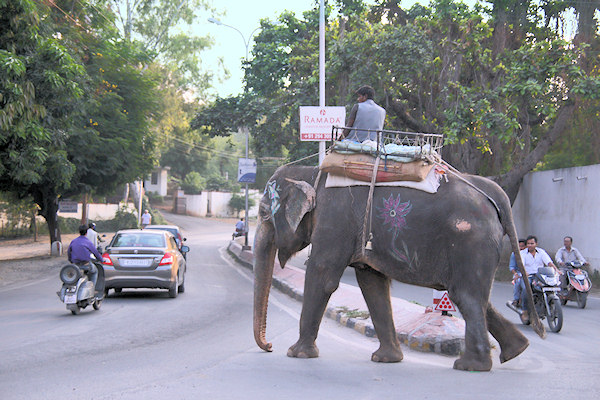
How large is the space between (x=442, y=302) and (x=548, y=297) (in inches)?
117

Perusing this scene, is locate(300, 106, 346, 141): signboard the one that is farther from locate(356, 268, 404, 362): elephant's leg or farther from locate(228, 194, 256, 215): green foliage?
locate(228, 194, 256, 215): green foliage

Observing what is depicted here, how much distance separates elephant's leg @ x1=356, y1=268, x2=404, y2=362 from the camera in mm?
8055

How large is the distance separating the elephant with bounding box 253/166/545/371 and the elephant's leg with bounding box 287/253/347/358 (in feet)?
0.03

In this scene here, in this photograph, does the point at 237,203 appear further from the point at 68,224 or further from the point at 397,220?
the point at 397,220

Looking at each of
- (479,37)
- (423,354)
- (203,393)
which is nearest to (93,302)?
(423,354)

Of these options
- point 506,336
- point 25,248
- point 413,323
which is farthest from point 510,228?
point 25,248

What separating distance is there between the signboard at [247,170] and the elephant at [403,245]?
25627mm

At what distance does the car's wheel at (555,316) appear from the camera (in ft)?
38.7

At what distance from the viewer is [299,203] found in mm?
7926

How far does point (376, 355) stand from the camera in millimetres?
8070

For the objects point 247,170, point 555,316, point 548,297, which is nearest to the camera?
point 555,316

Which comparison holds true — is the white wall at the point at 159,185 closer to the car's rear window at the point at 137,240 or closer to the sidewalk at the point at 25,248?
the sidewalk at the point at 25,248

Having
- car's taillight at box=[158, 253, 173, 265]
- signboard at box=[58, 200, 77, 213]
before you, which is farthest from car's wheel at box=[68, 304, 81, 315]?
signboard at box=[58, 200, 77, 213]

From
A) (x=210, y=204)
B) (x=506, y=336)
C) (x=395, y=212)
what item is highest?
(x=395, y=212)
